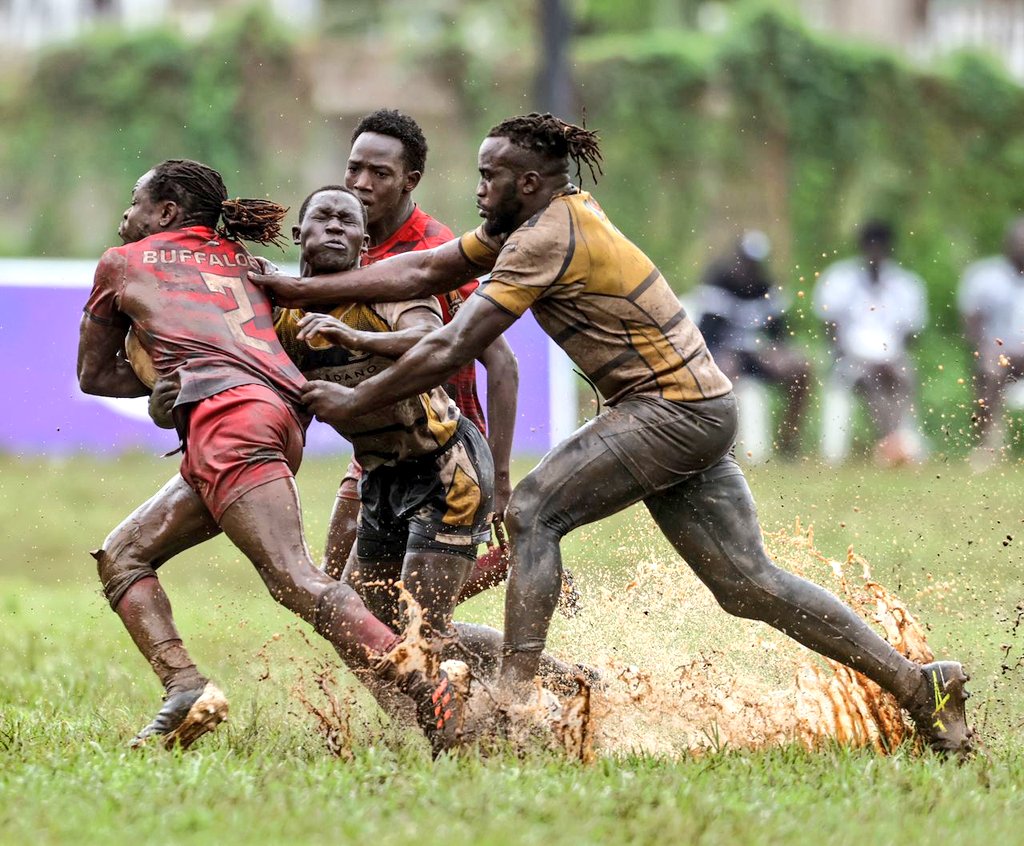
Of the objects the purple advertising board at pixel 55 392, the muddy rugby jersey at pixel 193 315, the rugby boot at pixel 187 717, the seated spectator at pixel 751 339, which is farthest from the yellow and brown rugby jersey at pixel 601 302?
the seated spectator at pixel 751 339

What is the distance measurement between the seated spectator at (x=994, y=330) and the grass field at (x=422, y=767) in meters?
5.48

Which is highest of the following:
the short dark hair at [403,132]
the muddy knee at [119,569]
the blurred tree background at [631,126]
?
the blurred tree background at [631,126]

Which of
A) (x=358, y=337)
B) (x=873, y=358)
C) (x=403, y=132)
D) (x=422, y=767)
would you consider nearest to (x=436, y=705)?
(x=422, y=767)

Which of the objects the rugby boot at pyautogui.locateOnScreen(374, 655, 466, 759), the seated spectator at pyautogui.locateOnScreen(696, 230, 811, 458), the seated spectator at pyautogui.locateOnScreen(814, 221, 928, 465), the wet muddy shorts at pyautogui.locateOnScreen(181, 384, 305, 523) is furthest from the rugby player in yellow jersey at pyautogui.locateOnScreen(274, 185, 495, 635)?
the seated spectator at pyautogui.locateOnScreen(814, 221, 928, 465)

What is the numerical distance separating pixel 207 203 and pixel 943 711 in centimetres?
320

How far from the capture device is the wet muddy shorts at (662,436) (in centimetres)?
621

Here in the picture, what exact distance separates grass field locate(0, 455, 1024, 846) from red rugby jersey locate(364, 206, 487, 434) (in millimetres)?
920

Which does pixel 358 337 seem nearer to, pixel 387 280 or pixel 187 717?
pixel 387 280

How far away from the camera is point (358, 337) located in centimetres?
632

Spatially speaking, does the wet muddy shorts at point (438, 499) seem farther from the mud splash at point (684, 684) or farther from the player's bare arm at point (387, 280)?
the player's bare arm at point (387, 280)

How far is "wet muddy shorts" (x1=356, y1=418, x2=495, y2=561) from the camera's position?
6.53m

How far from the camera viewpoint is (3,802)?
5.32 meters

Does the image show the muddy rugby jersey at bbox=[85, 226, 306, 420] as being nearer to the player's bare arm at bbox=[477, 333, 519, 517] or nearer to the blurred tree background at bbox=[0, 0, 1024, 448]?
the player's bare arm at bbox=[477, 333, 519, 517]

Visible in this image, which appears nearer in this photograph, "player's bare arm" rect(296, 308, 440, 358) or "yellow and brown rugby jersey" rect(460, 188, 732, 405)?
"yellow and brown rugby jersey" rect(460, 188, 732, 405)
